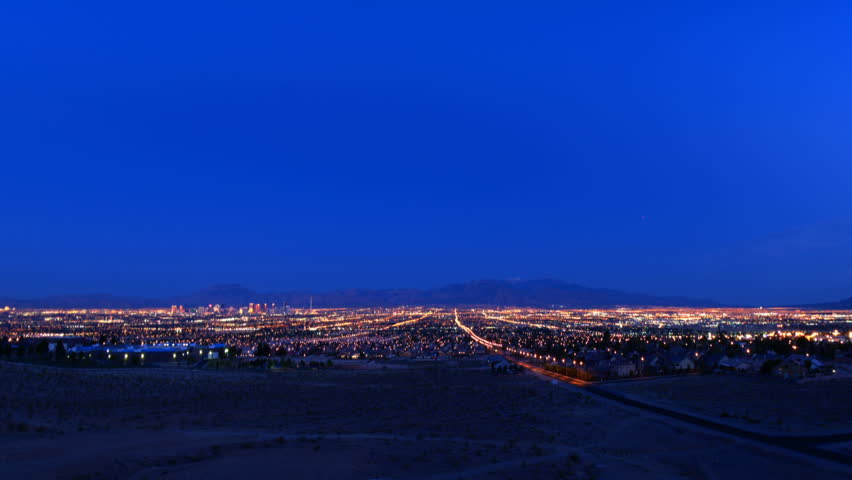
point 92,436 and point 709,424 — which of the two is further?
point 709,424

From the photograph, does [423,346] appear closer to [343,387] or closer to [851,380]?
[343,387]

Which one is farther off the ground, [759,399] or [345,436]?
[345,436]

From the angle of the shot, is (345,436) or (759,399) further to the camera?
(759,399)

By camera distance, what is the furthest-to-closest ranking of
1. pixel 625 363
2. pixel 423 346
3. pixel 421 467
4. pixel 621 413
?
pixel 423 346
pixel 625 363
pixel 621 413
pixel 421 467

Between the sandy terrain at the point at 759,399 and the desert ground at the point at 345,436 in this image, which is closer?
the desert ground at the point at 345,436

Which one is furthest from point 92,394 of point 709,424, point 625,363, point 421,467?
point 625,363

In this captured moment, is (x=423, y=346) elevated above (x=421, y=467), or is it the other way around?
(x=421, y=467)

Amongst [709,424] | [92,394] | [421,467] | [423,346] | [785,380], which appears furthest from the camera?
[423,346]
